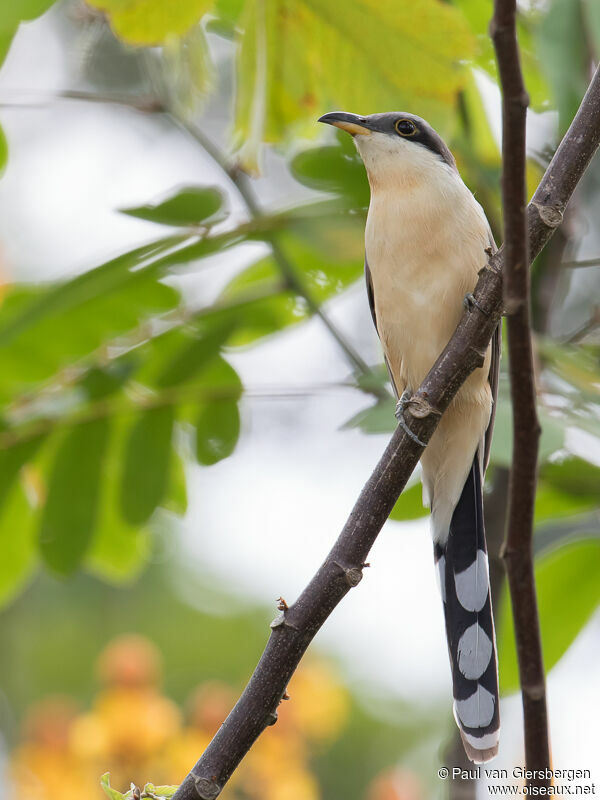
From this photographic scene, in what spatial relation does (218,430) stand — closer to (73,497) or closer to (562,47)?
(73,497)

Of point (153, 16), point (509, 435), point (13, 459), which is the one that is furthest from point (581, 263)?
point (13, 459)

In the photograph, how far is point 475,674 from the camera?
2.58 metres

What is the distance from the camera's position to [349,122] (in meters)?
3.25

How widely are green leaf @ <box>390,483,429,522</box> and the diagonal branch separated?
1.18 meters

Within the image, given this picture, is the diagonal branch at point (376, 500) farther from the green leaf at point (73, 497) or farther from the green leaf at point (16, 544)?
the green leaf at point (16, 544)

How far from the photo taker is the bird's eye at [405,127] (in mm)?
3406

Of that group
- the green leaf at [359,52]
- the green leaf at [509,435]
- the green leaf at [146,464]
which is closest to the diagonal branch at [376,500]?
the green leaf at [509,435]

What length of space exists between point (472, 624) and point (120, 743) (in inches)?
52.2

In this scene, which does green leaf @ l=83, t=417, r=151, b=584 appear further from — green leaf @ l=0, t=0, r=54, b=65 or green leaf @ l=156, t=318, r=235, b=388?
green leaf @ l=0, t=0, r=54, b=65

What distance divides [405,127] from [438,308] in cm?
81

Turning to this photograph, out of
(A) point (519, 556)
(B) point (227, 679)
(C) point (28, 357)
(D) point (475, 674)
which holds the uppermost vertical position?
(C) point (28, 357)

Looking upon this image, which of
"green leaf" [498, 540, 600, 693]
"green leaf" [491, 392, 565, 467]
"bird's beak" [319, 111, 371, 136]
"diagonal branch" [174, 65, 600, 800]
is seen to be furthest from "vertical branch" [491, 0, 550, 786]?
"bird's beak" [319, 111, 371, 136]

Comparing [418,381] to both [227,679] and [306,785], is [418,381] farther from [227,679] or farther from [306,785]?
[227,679]

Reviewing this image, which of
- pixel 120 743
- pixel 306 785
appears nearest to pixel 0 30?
pixel 120 743
